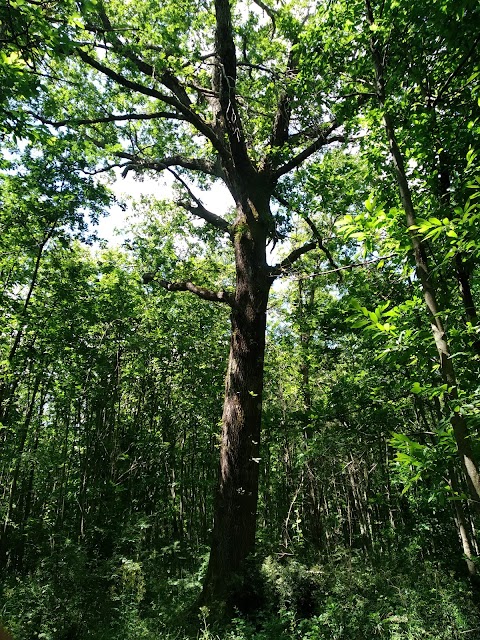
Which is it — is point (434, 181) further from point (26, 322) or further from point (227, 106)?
point (26, 322)

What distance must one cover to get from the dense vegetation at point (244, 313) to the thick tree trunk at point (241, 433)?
3 centimetres

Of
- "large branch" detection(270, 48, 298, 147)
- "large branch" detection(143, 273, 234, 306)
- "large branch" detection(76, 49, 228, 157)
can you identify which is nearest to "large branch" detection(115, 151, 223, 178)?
"large branch" detection(270, 48, 298, 147)

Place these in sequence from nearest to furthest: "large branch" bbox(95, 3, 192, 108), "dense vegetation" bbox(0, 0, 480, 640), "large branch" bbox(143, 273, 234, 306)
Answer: "dense vegetation" bbox(0, 0, 480, 640)
"large branch" bbox(95, 3, 192, 108)
"large branch" bbox(143, 273, 234, 306)

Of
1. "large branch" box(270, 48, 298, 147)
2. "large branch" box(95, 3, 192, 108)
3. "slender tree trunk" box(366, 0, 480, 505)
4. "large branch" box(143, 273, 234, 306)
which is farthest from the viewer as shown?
"large branch" box(270, 48, 298, 147)

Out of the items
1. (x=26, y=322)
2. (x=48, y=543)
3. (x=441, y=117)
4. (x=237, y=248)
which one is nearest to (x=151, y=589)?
(x=48, y=543)

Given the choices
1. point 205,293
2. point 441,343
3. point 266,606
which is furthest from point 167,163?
point 266,606

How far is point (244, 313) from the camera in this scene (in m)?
6.39

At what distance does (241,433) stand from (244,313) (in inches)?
71.0

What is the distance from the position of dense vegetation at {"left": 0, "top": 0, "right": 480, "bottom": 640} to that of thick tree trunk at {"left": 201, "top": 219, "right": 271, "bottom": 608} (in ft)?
0.11

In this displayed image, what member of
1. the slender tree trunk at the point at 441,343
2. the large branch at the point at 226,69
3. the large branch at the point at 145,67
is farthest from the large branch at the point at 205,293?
the slender tree trunk at the point at 441,343

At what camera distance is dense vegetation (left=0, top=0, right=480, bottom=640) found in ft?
9.75

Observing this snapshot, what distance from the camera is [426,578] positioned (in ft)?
20.7

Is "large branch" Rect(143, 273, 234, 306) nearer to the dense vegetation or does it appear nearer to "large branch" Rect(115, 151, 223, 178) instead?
the dense vegetation

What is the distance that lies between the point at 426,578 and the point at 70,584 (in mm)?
5337
